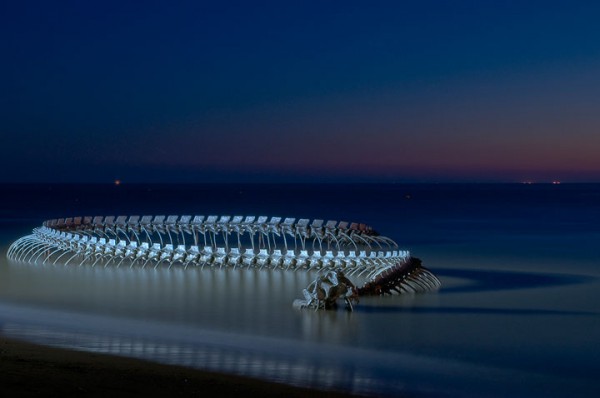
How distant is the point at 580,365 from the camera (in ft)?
43.6

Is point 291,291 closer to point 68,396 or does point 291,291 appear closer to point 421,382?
point 421,382

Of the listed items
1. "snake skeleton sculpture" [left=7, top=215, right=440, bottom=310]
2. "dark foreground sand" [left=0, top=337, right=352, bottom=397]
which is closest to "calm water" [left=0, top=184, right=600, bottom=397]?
"snake skeleton sculpture" [left=7, top=215, right=440, bottom=310]

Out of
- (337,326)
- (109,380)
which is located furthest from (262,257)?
(109,380)

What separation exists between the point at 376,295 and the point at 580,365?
6.31m

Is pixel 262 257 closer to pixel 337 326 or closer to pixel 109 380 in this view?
pixel 337 326

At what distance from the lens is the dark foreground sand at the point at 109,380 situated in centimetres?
974

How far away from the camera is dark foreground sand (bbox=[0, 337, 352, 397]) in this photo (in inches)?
384

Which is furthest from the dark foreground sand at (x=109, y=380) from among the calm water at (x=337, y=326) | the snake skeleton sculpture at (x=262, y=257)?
the snake skeleton sculpture at (x=262, y=257)

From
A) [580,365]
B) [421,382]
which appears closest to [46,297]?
[421,382]

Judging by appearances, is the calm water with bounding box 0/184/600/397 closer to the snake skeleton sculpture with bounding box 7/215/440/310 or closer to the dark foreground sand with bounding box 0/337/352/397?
the snake skeleton sculpture with bounding box 7/215/440/310

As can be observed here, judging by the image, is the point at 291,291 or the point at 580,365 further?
the point at 291,291

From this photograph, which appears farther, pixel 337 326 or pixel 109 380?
pixel 337 326

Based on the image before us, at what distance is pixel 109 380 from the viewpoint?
10320 millimetres

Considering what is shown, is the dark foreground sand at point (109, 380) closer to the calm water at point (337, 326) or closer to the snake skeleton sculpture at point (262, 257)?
the calm water at point (337, 326)
